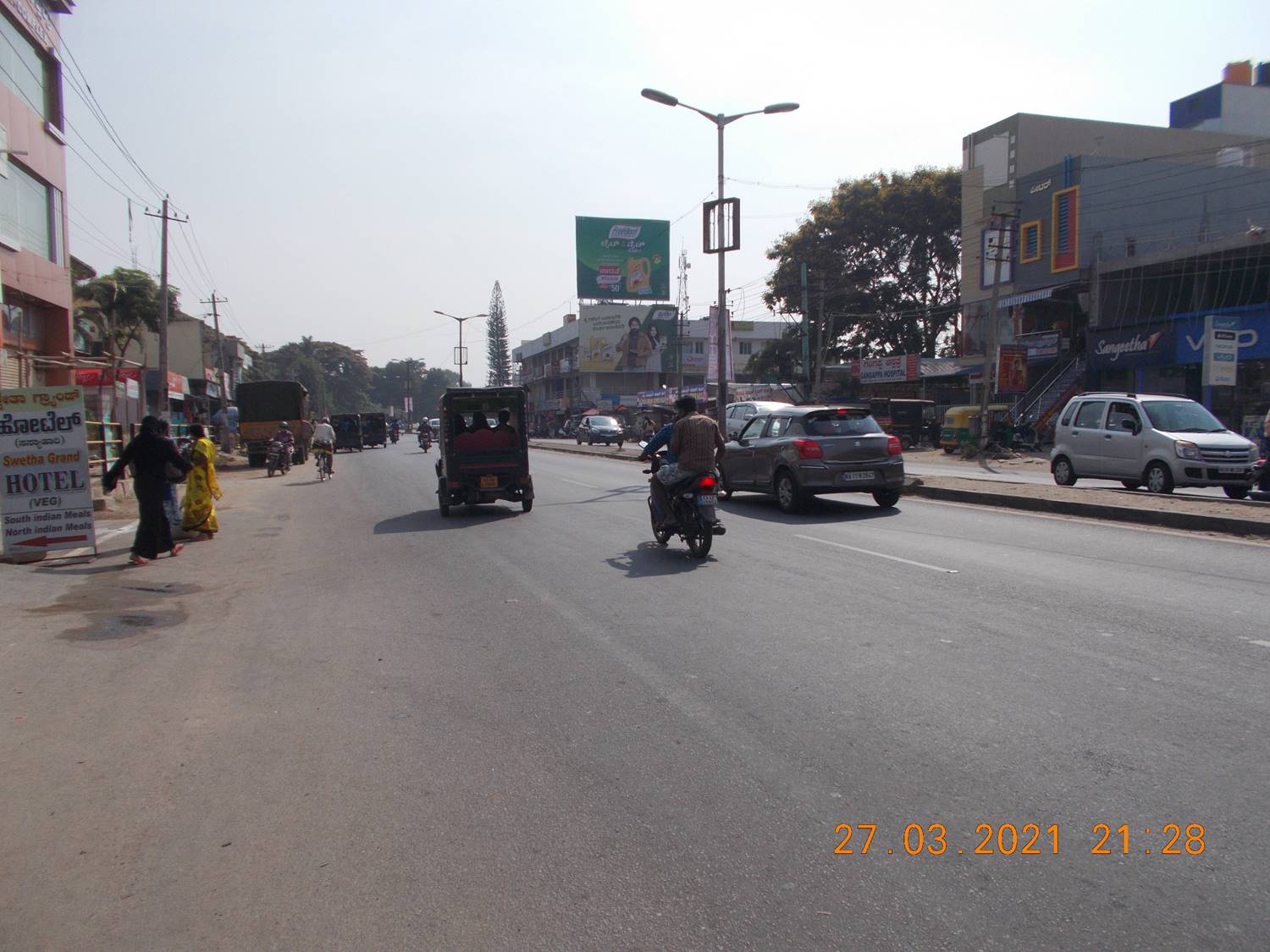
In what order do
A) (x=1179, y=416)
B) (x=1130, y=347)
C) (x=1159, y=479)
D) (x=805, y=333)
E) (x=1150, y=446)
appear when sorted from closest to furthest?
(x=1159, y=479), (x=1150, y=446), (x=1179, y=416), (x=1130, y=347), (x=805, y=333)

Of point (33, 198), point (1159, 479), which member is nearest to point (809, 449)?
point (1159, 479)

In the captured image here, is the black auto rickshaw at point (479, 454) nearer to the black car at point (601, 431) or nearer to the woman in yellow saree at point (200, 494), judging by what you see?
the woman in yellow saree at point (200, 494)

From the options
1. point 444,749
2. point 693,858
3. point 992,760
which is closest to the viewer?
point 693,858

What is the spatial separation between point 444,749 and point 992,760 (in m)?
2.53

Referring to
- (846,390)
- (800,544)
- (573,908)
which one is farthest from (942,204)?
(573,908)

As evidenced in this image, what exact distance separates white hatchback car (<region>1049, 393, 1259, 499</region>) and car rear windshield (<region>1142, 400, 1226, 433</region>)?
0.5 inches

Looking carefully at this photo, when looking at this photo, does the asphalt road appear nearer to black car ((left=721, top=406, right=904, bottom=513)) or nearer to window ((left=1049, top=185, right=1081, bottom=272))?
black car ((left=721, top=406, right=904, bottom=513))

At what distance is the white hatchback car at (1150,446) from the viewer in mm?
14711

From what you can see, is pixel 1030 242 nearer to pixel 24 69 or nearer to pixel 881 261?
pixel 881 261

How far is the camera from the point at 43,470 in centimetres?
1105

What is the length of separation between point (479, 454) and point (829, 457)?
5558mm

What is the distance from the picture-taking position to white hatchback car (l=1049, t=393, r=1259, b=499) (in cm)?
1471

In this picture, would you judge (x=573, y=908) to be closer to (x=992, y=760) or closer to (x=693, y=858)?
(x=693, y=858)

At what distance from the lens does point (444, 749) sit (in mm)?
4523
